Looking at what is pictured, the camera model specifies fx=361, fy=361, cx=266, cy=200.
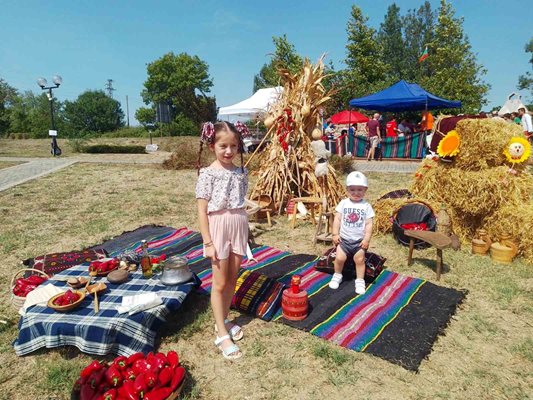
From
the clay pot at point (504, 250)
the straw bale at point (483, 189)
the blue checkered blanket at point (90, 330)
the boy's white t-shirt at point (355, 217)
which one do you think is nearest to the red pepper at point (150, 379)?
the blue checkered blanket at point (90, 330)

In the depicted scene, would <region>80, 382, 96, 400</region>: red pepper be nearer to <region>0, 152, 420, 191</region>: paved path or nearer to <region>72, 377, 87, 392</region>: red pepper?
<region>72, 377, 87, 392</region>: red pepper

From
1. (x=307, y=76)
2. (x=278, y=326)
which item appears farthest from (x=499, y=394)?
(x=307, y=76)

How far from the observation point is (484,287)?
4.34 metres

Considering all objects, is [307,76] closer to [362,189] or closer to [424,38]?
[362,189]

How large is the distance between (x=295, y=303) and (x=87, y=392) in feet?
6.36

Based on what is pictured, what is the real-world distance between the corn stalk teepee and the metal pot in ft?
12.5

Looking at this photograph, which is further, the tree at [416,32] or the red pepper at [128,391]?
the tree at [416,32]

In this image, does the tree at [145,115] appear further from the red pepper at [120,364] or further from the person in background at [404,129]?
the red pepper at [120,364]

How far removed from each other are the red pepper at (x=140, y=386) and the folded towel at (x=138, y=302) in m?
0.82

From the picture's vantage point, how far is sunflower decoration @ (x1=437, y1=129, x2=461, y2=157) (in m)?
5.43

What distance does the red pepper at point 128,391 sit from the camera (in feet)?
7.66

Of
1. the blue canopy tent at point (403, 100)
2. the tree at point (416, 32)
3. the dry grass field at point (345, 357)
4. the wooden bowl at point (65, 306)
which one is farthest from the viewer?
the tree at point (416, 32)

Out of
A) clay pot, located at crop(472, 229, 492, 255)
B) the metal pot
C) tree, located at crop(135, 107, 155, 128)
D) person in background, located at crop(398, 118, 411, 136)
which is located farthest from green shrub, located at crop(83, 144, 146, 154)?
tree, located at crop(135, 107, 155, 128)

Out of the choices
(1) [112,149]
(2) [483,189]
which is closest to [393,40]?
(1) [112,149]
